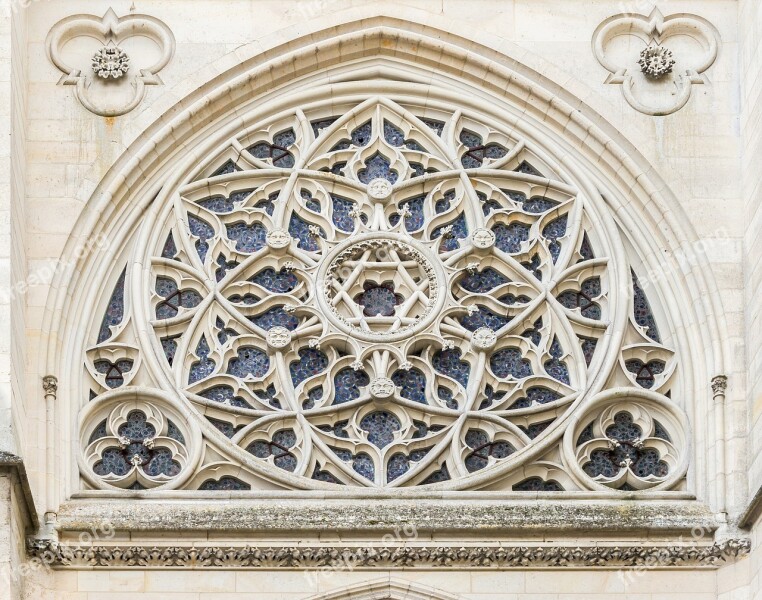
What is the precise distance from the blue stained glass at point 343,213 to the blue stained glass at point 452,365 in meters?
1.42

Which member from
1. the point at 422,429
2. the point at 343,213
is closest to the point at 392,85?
the point at 343,213

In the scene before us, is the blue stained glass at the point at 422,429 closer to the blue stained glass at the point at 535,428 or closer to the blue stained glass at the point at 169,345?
the blue stained glass at the point at 535,428

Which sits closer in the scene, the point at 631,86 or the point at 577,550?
the point at 577,550

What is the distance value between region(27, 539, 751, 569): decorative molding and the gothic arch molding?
1360 mm

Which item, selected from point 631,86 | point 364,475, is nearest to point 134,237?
point 364,475

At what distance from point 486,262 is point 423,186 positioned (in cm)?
91

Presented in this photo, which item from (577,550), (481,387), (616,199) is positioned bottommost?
(577,550)

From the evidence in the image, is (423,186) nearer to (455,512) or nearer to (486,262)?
(486,262)

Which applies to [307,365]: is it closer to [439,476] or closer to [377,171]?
[439,476]

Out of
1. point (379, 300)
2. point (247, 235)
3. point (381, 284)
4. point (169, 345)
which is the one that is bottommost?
point (169, 345)

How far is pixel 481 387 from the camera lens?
2266 centimetres

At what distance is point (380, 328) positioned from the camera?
22969mm

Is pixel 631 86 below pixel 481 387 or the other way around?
the other way around

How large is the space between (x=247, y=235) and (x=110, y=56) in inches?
78.2
